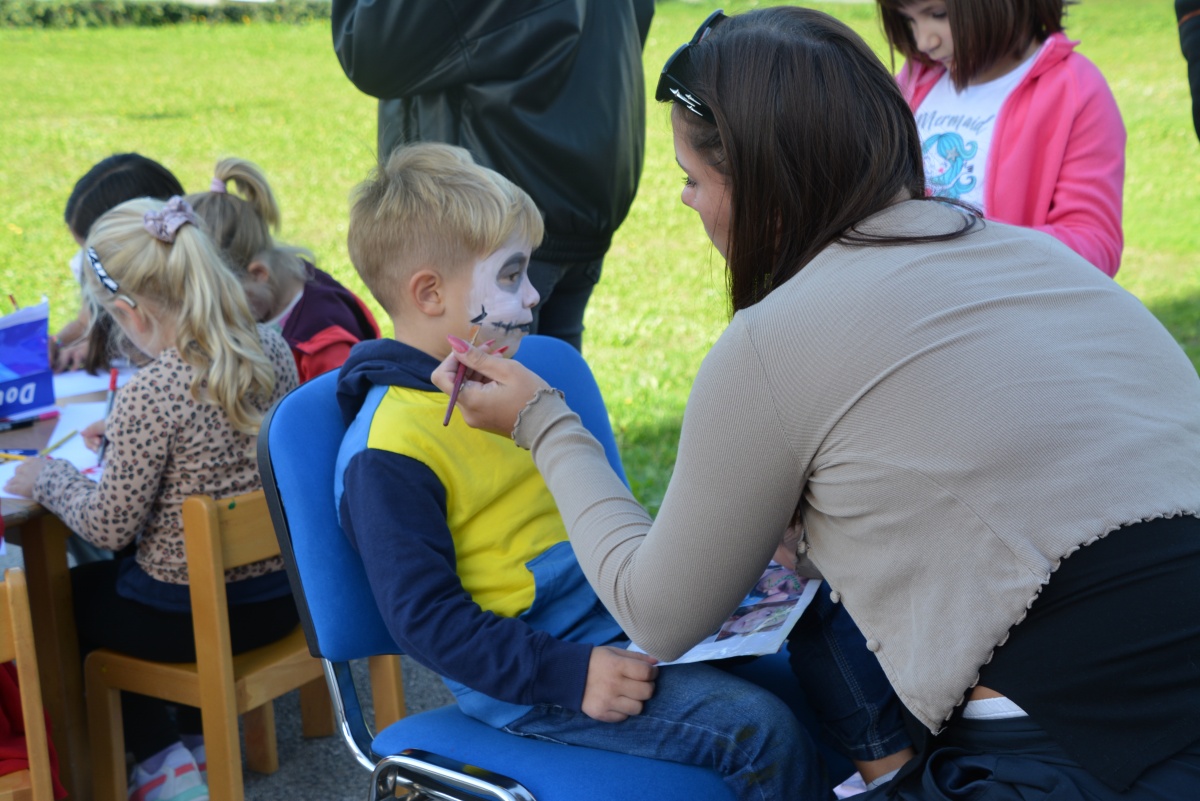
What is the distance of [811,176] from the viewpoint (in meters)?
1.33

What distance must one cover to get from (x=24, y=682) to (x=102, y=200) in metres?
2.00

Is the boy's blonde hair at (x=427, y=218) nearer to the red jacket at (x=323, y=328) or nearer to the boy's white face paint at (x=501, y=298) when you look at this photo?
the boy's white face paint at (x=501, y=298)

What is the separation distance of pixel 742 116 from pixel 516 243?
0.67m

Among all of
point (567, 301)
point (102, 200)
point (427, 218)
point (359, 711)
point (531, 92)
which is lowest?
point (359, 711)

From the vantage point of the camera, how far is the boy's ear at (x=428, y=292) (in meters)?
1.87

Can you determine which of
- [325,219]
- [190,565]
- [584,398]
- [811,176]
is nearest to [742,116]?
[811,176]

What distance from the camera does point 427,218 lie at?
1.86 meters

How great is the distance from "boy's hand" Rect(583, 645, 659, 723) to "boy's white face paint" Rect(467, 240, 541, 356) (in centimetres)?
56

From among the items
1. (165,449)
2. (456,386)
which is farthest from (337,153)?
(456,386)

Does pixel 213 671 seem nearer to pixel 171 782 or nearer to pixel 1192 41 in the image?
pixel 171 782

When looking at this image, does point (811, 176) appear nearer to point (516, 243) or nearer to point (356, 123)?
point (516, 243)

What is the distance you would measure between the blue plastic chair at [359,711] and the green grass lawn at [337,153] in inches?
29.9

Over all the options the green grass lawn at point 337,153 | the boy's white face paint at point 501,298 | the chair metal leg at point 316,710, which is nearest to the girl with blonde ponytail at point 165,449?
the chair metal leg at point 316,710

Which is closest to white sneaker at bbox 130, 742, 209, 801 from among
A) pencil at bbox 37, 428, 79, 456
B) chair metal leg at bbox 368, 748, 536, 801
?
pencil at bbox 37, 428, 79, 456
